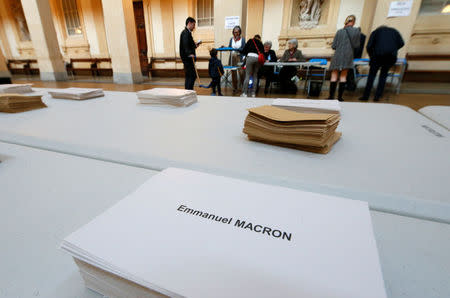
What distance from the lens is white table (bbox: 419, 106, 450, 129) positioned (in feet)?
2.83

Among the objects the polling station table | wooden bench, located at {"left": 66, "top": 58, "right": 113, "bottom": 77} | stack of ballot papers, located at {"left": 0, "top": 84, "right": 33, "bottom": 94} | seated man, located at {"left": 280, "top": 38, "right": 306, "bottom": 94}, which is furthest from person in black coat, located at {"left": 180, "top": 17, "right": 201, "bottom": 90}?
wooden bench, located at {"left": 66, "top": 58, "right": 113, "bottom": 77}

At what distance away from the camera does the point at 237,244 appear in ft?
0.82

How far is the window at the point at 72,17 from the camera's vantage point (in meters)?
8.87

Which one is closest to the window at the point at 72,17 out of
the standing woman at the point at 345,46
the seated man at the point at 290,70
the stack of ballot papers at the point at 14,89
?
the seated man at the point at 290,70

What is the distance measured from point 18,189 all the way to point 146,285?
0.43 m

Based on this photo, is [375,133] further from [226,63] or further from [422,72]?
[422,72]

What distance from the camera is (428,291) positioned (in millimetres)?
249

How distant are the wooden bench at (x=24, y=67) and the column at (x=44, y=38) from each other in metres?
4.69

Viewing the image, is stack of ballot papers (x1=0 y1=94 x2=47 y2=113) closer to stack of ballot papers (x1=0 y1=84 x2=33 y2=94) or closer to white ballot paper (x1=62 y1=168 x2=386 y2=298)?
stack of ballot papers (x1=0 y1=84 x2=33 y2=94)

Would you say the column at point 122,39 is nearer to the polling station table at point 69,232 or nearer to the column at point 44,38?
the column at point 44,38

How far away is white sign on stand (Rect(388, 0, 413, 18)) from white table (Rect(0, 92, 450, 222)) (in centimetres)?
547

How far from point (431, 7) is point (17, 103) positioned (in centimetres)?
896

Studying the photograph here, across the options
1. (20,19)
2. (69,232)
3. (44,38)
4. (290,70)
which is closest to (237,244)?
(69,232)

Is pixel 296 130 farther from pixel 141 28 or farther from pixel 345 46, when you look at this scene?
pixel 141 28
